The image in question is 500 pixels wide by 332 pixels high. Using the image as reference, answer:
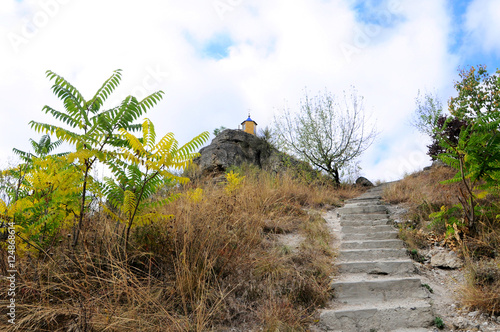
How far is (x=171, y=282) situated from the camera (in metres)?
3.11

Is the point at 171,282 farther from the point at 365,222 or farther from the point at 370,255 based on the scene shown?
the point at 365,222

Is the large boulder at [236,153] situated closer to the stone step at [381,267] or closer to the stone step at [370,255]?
the stone step at [370,255]

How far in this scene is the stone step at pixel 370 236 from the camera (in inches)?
217

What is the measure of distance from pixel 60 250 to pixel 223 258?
173 centimetres

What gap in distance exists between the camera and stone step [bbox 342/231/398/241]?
5.52 meters

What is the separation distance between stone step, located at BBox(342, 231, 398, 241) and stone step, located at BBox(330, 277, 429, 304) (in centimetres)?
151

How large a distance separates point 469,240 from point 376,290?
165 centimetres

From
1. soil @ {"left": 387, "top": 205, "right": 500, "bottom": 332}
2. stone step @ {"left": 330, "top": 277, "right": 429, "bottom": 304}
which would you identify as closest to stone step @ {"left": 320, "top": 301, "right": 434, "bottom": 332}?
soil @ {"left": 387, "top": 205, "right": 500, "bottom": 332}

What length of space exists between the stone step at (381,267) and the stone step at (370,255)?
0.23m

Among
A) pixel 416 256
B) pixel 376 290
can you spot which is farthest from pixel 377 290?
pixel 416 256

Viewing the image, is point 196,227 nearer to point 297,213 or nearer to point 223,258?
point 223,258

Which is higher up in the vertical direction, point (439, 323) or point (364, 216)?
point (364, 216)

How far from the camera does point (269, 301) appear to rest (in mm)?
3158

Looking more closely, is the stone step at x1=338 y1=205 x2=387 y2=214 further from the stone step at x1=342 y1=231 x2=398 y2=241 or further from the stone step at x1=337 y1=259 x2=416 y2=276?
the stone step at x1=337 y1=259 x2=416 y2=276
